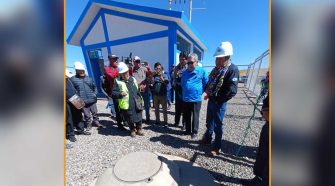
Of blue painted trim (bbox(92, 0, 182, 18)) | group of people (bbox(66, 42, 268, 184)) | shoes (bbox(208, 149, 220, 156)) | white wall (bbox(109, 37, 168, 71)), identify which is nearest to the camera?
group of people (bbox(66, 42, 268, 184))

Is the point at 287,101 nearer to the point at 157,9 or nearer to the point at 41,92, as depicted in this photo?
the point at 41,92

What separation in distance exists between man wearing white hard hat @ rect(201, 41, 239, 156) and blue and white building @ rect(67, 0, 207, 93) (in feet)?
18.1

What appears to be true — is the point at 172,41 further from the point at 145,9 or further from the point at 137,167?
the point at 137,167

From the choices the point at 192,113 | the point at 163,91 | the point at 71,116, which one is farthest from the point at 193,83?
the point at 71,116

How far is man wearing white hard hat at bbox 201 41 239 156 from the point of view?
307 centimetres

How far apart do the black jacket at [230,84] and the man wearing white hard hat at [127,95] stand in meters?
2.05

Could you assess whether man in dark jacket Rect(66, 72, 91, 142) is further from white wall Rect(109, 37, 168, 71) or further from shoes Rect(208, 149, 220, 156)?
white wall Rect(109, 37, 168, 71)

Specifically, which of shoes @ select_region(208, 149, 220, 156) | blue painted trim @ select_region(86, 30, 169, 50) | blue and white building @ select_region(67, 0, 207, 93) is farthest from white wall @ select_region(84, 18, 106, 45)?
shoes @ select_region(208, 149, 220, 156)

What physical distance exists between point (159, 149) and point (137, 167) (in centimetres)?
144

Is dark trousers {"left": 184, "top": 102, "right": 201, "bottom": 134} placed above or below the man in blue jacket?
below

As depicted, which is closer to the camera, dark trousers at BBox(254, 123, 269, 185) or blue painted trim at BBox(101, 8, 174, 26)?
dark trousers at BBox(254, 123, 269, 185)

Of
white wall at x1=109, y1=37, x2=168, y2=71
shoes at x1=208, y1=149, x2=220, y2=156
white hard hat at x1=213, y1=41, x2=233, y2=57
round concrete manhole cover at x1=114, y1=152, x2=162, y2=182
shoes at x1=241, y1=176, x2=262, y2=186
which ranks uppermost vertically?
white wall at x1=109, y1=37, x2=168, y2=71

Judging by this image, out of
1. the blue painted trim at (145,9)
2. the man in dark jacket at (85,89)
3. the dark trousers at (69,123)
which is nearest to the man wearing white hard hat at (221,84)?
the dark trousers at (69,123)

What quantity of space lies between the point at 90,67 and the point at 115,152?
9722 millimetres
